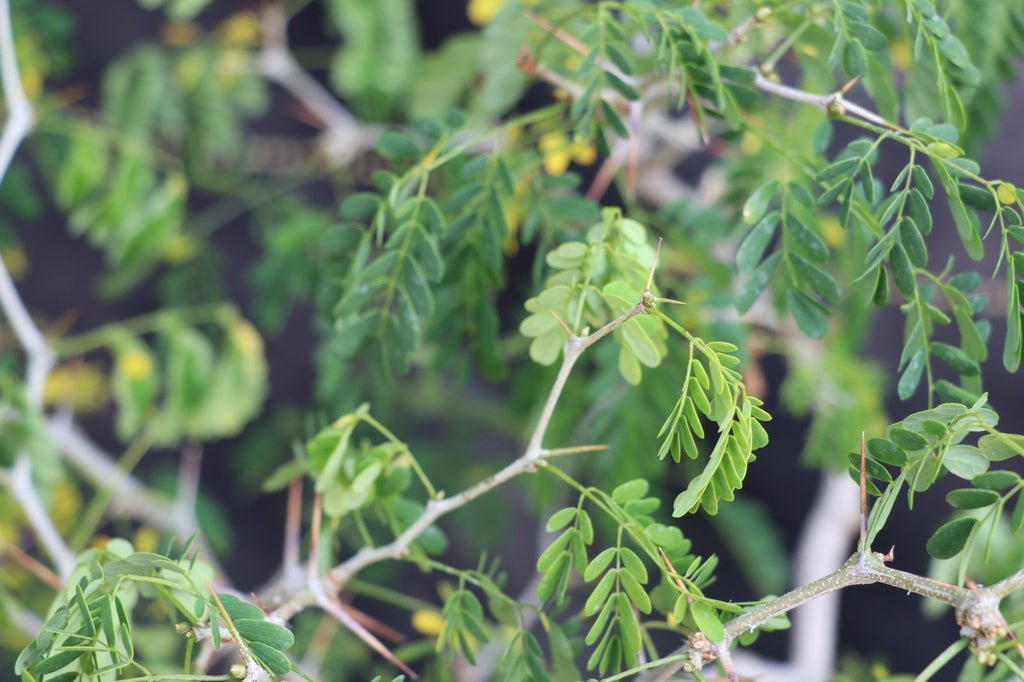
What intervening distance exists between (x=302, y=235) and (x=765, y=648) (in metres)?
1.20

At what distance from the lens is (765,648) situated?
1771mm

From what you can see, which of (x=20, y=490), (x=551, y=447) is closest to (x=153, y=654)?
(x=20, y=490)

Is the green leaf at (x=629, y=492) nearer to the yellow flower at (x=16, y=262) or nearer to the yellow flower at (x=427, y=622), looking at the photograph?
the yellow flower at (x=427, y=622)

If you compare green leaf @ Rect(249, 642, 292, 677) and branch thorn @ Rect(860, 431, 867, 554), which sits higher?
branch thorn @ Rect(860, 431, 867, 554)

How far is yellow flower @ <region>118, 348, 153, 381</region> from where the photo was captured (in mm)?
1093

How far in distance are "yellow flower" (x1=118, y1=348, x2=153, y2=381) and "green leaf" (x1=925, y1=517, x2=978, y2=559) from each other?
873 mm

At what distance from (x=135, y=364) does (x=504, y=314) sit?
30.8 inches

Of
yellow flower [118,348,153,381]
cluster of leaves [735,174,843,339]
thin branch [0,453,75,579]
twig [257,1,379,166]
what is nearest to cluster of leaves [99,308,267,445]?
yellow flower [118,348,153,381]

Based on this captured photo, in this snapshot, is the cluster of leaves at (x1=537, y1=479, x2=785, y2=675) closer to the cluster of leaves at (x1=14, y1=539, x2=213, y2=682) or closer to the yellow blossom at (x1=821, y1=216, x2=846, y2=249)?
the cluster of leaves at (x1=14, y1=539, x2=213, y2=682)

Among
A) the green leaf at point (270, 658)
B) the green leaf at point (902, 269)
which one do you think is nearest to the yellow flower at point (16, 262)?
the green leaf at point (270, 658)

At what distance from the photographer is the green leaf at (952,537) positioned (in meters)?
0.55

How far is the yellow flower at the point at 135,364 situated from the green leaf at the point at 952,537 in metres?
0.87

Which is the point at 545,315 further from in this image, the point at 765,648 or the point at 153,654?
the point at 765,648

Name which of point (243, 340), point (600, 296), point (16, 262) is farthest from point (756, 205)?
point (16, 262)
